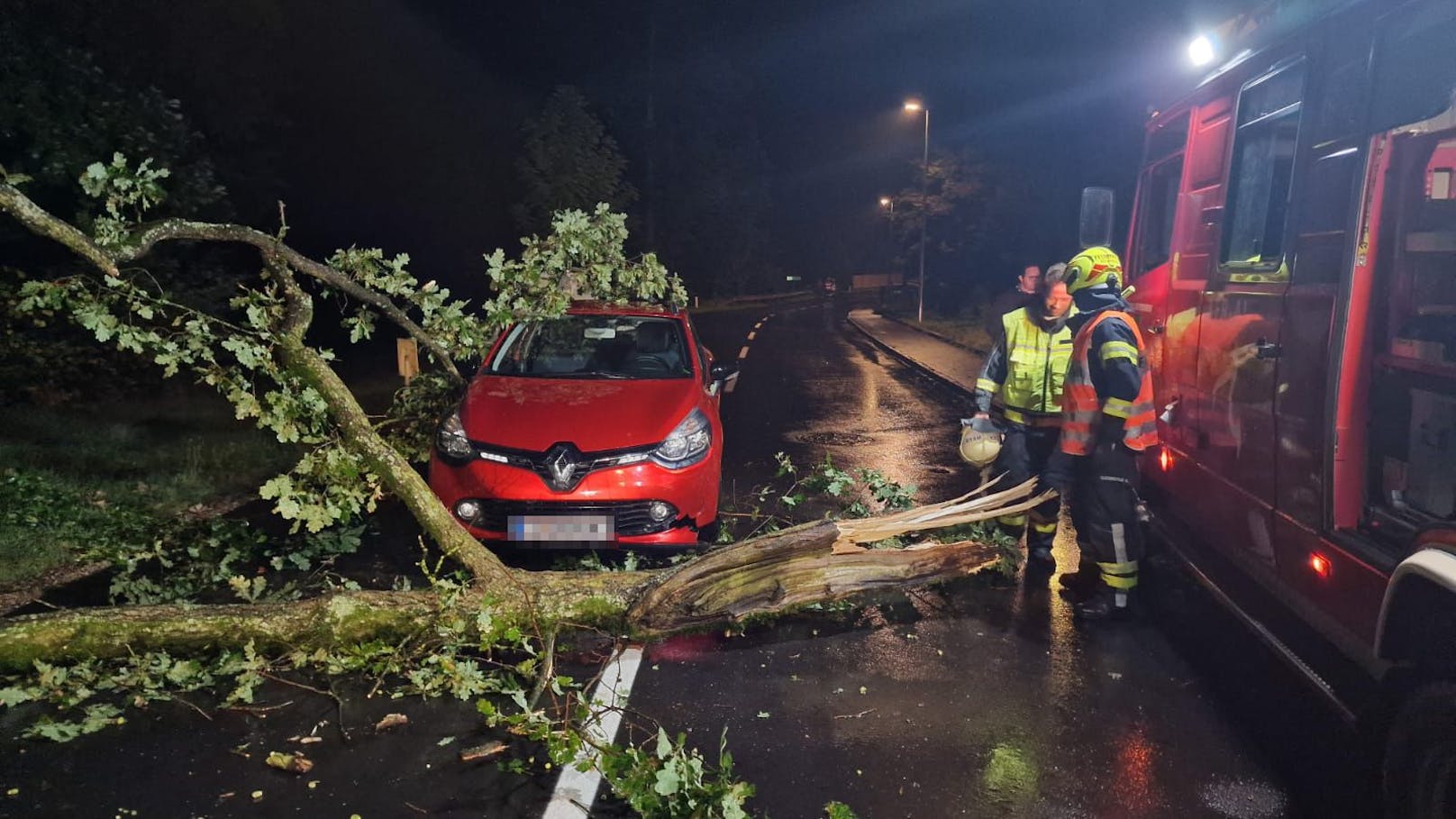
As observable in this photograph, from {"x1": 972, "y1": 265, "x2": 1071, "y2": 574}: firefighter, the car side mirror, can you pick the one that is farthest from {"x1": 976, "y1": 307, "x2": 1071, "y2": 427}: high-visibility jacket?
the car side mirror

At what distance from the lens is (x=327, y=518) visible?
5.20m

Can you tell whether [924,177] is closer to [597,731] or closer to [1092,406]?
[1092,406]

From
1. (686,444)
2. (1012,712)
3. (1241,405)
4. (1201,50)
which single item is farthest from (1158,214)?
(1012,712)

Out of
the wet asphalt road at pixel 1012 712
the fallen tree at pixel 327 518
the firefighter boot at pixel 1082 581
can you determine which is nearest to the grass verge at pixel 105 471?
the fallen tree at pixel 327 518

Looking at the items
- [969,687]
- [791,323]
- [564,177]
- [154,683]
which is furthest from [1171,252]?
[791,323]

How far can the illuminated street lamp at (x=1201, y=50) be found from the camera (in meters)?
5.54

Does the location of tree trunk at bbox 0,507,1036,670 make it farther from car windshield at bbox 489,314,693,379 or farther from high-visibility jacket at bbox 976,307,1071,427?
car windshield at bbox 489,314,693,379

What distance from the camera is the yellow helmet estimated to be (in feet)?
17.8

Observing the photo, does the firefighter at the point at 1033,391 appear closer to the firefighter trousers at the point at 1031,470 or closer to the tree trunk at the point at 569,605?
the firefighter trousers at the point at 1031,470

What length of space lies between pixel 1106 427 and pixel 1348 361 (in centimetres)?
181

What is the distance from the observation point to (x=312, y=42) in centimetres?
2486

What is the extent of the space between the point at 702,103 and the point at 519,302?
46851mm

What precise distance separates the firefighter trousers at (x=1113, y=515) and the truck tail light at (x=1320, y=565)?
4.85 ft

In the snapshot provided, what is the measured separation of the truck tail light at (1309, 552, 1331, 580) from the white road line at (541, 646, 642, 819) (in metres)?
2.78
